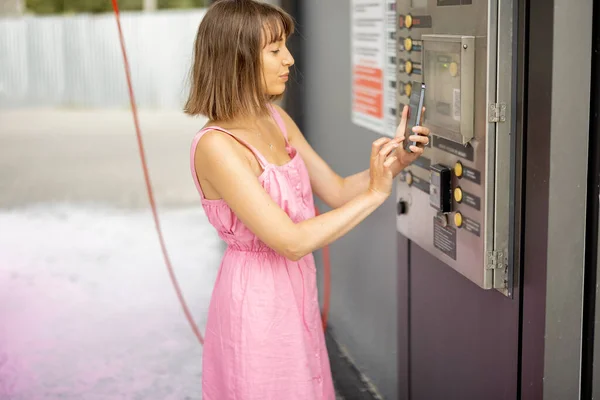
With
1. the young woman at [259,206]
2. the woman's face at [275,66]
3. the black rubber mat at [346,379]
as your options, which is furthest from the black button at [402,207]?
the black rubber mat at [346,379]

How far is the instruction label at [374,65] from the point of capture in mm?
2848

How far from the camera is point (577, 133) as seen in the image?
1.71m

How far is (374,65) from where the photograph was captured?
3043 millimetres

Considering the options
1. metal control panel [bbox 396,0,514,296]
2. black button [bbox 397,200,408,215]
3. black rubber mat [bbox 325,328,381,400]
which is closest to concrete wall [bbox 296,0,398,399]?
black rubber mat [bbox 325,328,381,400]

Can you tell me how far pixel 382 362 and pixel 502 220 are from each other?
148cm

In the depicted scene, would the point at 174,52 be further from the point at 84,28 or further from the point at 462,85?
the point at 462,85

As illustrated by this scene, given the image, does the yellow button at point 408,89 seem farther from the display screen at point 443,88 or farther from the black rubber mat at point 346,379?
the black rubber mat at point 346,379

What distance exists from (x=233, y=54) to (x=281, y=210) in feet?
1.22

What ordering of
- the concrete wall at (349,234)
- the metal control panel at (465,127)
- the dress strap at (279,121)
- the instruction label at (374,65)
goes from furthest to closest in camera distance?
the concrete wall at (349,234), the instruction label at (374,65), the dress strap at (279,121), the metal control panel at (465,127)

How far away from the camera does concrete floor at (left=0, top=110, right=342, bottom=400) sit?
12.0 feet

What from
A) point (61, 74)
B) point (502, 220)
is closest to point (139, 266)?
point (502, 220)

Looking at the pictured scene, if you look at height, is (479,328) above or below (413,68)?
below

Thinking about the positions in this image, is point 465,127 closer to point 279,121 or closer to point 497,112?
point 497,112

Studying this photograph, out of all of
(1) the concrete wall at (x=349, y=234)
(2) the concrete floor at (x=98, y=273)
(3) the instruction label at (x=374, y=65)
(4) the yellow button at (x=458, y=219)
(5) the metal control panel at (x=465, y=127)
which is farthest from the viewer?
(2) the concrete floor at (x=98, y=273)
